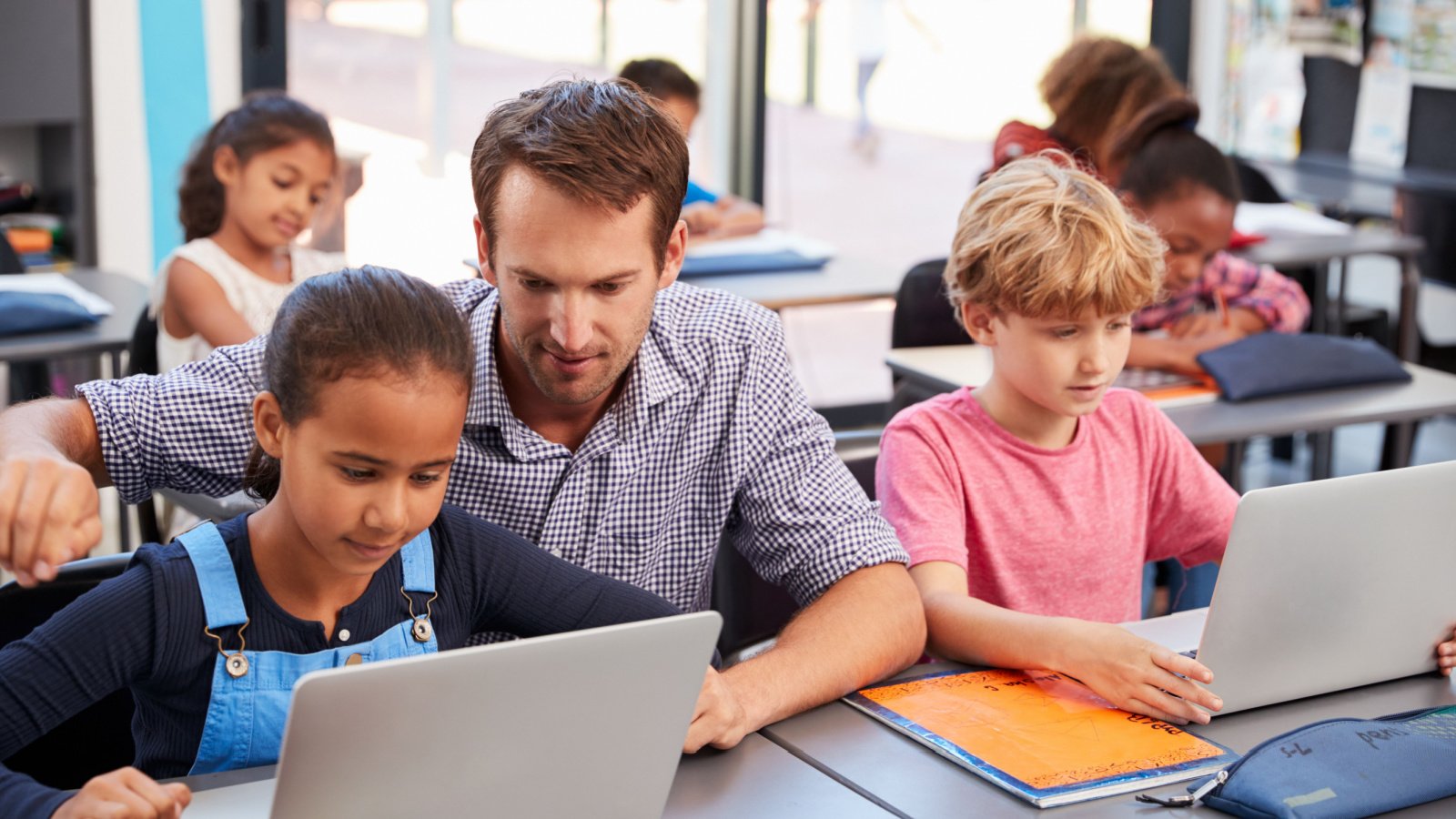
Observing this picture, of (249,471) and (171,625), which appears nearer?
(171,625)

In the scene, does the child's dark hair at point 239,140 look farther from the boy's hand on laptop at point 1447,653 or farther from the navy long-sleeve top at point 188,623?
the boy's hand on laptop at point 1447,653

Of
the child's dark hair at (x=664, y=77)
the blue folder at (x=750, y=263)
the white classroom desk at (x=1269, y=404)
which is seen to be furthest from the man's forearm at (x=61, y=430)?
the child's dark hair at (x=664, y=77)

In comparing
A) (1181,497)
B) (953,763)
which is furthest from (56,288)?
(953,763)

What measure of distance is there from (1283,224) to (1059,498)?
8.38 feet

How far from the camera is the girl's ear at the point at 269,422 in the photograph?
3.92 ft

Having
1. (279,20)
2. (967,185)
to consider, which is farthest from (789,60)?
(279,20)

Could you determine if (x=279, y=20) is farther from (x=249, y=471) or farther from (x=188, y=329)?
(x=249, y=471)

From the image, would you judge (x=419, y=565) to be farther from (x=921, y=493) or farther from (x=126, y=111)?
(x=126, y=111)

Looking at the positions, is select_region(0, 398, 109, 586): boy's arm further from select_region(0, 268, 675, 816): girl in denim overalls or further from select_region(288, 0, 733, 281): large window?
select_region(288, 0, 733, 281): large window

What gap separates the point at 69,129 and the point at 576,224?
3004mm

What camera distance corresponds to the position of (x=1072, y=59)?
10.9 feet

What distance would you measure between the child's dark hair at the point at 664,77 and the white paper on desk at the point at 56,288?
123 centimetres

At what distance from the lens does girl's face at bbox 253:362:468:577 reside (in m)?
1.14

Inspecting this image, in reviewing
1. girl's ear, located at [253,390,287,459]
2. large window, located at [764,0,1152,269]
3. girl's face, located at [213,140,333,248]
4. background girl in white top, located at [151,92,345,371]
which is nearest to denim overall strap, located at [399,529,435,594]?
girl's ear, located at [253,390,287,459]
